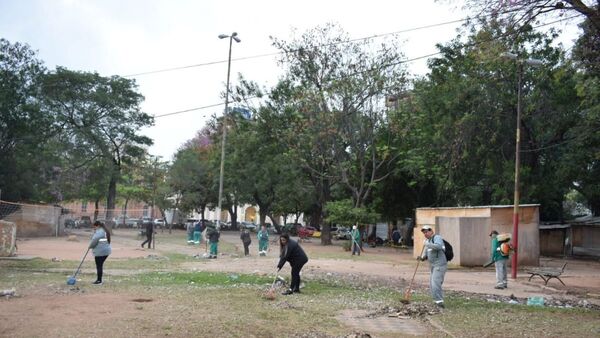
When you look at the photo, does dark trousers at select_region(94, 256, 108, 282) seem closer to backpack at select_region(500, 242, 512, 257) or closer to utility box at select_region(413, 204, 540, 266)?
backpack at select_region(500, 242, 512, 257)

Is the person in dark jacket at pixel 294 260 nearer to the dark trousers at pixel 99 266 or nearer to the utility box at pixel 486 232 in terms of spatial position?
the dark trousers at pixel 99 266

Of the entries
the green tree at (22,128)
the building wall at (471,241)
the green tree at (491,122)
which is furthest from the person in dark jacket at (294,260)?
the green tree at (22,128)

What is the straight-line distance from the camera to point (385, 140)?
3519 centimetres

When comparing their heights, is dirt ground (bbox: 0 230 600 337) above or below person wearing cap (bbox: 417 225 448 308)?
below

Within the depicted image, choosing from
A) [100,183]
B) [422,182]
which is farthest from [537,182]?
[100,183]

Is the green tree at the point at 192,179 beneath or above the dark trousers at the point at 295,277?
above

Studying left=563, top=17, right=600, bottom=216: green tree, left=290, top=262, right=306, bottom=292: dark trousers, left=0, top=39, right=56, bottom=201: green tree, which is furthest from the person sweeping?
left=0, top=39, right=56, bottom=201: green tree

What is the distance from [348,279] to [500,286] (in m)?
4.26

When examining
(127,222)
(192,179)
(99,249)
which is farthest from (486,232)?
(127,222)

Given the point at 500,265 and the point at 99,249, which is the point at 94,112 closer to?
the point at 99,249

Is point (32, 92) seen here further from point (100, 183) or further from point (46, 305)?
point (46, 305)

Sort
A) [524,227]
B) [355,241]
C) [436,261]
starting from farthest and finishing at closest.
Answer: [355,241] → [524,227] → [436,261]

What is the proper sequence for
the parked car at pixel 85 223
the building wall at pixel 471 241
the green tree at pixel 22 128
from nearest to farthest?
1. the building wall at pixel 471 241
2. the green tree at pixel 22 128
3. the parked car at pixel 85 223

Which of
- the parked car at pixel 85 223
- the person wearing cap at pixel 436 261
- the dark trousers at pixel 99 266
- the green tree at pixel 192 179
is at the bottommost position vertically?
the parked car at pixel 85 223
